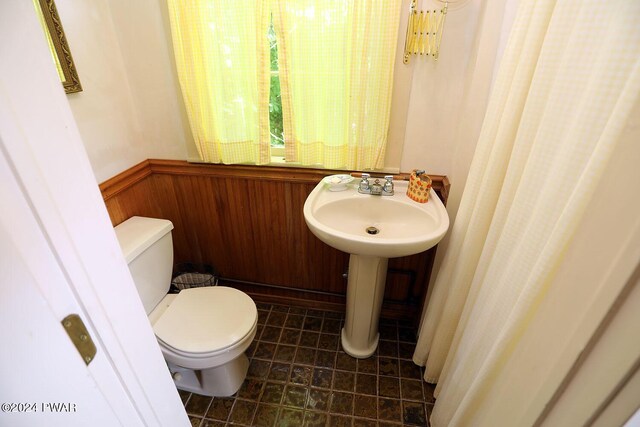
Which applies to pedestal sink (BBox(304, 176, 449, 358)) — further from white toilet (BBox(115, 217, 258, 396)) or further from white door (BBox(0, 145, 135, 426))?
white door (BBox(0, 145, 135, 426))

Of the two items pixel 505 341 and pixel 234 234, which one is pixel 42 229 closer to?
pixel 505 341

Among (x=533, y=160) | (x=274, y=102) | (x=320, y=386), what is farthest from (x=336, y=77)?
(x=320, y=386)

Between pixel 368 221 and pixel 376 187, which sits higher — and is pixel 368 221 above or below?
below

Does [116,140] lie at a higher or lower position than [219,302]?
higher

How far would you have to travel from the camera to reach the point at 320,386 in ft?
4.81

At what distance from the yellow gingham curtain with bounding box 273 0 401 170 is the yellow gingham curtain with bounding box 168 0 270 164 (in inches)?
4.2

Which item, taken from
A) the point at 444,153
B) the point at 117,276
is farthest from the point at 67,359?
the point at 444,153

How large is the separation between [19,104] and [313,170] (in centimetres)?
121


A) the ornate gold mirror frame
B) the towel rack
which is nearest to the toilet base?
the ornate gold mirror frame

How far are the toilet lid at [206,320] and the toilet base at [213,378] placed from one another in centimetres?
19

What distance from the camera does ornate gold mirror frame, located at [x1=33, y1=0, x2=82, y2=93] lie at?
1.05 meters

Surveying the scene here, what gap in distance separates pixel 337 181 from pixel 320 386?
105cm

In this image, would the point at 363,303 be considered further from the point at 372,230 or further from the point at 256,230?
the point at 256,230

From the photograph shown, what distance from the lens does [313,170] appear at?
4.93 ft
